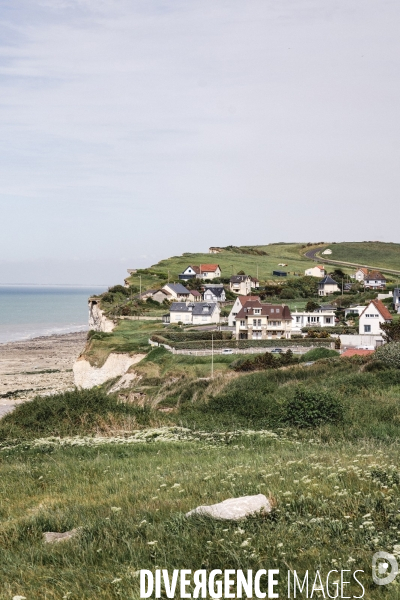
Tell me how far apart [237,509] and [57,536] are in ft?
8.42

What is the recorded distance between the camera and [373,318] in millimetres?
67562

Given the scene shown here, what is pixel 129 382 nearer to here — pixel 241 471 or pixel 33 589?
pixel 241 471

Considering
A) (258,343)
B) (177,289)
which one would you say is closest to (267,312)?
(258,343)

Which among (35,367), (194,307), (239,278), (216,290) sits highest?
(239,278)

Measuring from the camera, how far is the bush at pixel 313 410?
839 inches

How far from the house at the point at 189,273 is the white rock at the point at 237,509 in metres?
131

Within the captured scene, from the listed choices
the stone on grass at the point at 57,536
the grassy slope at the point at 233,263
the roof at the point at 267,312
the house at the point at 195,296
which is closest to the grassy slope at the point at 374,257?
the grassy slope at the point at 233,263

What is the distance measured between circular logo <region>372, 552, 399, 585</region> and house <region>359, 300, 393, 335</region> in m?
62.7

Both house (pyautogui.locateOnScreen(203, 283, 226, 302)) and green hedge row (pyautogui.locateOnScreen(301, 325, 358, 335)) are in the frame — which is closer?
green hedge row (pyautogui.locateOnScreen(301, 325, 358, 335))

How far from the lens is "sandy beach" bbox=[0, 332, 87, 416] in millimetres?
61188

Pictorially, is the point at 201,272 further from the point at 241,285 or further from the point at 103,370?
the point at 103,370

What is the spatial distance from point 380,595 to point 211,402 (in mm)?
21698

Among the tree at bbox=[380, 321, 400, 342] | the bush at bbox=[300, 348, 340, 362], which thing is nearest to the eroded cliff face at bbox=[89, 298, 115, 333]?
the bush at bbox=[300, 348, 340, 362]

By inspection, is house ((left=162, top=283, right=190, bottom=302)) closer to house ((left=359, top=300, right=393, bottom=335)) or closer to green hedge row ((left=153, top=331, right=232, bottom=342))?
green hedge row ((left=153, top=331, right=232, bottom=342))
